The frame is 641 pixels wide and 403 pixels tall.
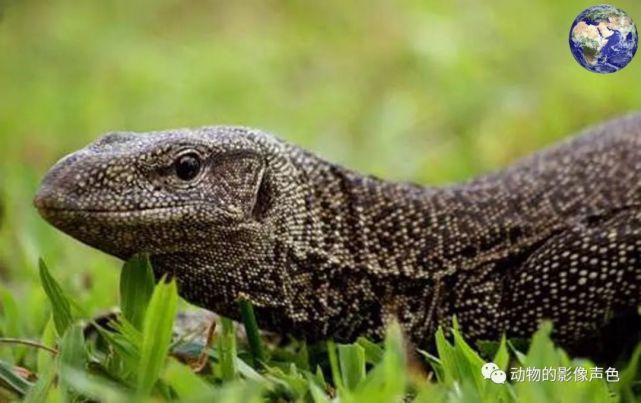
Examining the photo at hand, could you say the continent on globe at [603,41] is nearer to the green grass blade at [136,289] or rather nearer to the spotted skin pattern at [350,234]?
the spotted skin pattern at [350,234]

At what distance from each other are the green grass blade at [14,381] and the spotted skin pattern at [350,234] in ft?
1.74

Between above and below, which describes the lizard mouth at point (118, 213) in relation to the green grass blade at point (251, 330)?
above

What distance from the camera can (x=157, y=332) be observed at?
10.4ft

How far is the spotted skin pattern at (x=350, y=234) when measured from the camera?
3.72 m

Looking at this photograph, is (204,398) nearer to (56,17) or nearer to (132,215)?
(132,215)

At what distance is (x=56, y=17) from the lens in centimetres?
1081

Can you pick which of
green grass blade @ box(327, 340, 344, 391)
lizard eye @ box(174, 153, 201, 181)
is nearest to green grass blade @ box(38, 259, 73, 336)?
lizard eye @ box(174, 153, 201, 181)

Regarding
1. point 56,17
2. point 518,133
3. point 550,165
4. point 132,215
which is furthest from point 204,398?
point 56,17

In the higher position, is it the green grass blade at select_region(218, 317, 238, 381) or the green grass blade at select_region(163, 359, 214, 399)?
the green grass blade at select_region(218, 317, 238, 381)

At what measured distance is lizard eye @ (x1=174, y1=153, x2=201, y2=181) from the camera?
380cm

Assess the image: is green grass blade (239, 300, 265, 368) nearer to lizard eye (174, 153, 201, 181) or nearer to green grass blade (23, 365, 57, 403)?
lizard eye (174, 153, 201, 181)

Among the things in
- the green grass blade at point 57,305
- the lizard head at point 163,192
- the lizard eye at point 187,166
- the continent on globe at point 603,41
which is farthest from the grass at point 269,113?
the continent on globe at point 603,41

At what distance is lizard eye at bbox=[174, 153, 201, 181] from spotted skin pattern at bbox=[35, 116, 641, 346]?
Answer: 0.06 feet

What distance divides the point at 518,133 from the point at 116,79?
348cm
